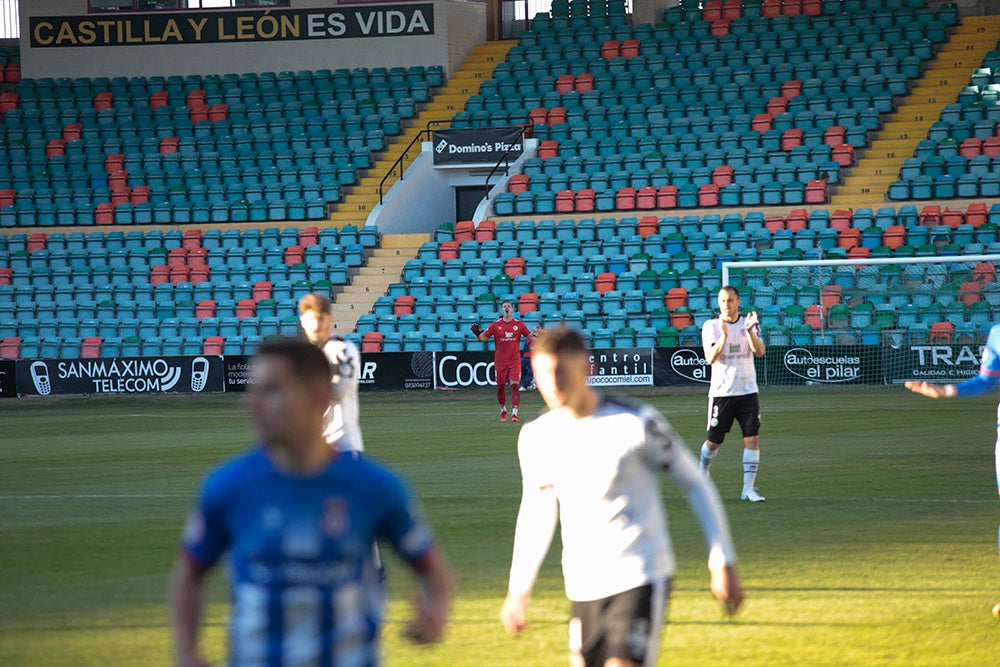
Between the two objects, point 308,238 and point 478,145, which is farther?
point 478,145

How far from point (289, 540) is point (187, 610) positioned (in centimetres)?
32

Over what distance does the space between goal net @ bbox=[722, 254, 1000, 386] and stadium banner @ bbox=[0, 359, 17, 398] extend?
1608cm

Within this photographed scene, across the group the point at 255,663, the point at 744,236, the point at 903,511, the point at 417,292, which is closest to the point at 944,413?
the point at 744,236

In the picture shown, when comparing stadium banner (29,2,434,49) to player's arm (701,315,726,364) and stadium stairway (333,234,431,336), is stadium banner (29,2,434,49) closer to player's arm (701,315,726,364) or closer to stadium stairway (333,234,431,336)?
stadium stairway (333,234,431,336)

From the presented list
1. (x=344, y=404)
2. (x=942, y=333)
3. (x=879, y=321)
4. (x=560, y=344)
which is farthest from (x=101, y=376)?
(x=560, y=344)

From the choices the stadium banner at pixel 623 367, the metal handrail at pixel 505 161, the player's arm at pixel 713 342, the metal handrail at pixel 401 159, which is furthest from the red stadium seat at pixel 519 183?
the player's arm at pixel 713 342

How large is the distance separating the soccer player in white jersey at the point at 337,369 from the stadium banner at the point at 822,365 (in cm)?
2023

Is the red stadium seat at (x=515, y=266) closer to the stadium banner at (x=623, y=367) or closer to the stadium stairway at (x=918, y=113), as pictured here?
the stadium banner at (x=623, y=367)

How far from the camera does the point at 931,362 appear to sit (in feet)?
88.2

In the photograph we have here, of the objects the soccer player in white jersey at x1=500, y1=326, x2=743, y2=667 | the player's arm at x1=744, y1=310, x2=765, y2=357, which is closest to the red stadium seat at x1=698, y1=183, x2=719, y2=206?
the player's arm at x1=744, y1=310, x2=765, y2=357

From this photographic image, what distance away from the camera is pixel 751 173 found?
3441 cm

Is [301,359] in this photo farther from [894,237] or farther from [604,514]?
[894,237]

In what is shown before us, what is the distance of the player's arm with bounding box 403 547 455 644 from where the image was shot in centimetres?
357

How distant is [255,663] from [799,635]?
4986 mm
